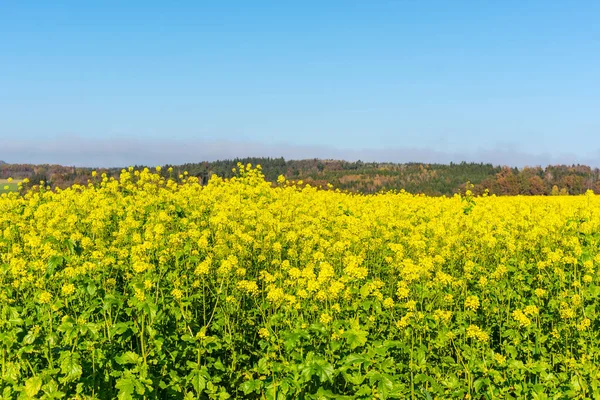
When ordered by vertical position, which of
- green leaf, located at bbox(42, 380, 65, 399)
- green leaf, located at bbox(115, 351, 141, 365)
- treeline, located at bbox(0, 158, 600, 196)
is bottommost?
green leaf, located at bbox(42, 380, 65, 399)

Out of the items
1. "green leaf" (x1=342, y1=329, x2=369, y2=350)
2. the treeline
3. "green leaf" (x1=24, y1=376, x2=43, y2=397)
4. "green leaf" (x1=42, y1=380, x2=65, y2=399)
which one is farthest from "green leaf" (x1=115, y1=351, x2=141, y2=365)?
the treeline

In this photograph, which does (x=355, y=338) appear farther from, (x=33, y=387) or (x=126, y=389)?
(x=33, y=387)

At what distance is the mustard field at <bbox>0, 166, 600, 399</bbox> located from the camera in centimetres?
472

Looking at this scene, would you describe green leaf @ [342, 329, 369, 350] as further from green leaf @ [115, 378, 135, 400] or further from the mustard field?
green leaf @ [115, 378, 135, 400]

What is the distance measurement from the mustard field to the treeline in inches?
1797

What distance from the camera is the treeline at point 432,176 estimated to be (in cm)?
6089

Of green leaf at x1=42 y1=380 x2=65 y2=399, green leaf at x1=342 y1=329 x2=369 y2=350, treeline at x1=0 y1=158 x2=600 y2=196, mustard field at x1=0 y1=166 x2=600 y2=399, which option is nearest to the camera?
green leaf at x1=42 y1=380 x2=65 y2=399

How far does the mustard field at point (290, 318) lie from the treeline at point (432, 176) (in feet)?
150

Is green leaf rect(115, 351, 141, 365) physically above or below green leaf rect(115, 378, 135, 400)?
above

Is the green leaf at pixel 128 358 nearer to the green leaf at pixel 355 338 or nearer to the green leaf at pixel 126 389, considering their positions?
the green leaf at pixel 126 389

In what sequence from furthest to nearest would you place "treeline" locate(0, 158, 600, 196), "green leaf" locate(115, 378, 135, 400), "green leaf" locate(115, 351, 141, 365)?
"treeline" locate(0, 158, 600, 196)
"green leaf" locate(115, 351, 141, 365)
"green leaf" locate(115, 378, 135, 400)

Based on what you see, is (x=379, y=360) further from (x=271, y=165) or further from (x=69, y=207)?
(x=271, y=165)

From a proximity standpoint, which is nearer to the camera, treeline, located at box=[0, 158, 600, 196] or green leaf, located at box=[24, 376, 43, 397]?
green leaf, located at box=[24, 376, 43, 397]

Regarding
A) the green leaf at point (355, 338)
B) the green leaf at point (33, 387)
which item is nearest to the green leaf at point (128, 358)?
the green leaf at point (33, 387)
